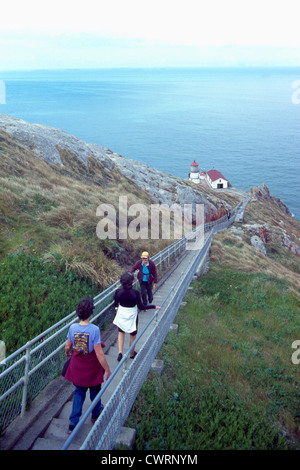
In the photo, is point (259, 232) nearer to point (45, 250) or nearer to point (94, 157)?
point (94, 157)

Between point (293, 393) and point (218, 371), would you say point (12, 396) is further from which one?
point (293, 393)

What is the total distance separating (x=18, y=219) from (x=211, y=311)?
7.24 metres

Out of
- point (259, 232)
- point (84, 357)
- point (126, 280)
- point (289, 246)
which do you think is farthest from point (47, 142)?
point (289, 246)

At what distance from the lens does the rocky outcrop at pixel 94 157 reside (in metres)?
23.5

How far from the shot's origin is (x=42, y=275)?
838cm

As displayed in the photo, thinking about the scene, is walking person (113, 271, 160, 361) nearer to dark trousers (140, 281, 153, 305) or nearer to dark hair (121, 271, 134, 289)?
dark hair (121, 271, 134, 289)

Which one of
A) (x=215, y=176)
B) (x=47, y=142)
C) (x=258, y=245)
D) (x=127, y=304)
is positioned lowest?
(x=258, y=245)

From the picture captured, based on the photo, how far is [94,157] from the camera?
28.3 metres

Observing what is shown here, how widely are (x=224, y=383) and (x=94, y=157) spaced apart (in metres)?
24.6

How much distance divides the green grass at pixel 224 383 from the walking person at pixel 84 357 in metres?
1.09

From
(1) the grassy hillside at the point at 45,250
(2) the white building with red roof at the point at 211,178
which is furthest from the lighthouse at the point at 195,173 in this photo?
(1) the grassy hillside at the point at 45,250

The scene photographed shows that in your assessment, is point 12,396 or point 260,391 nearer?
point 12,396

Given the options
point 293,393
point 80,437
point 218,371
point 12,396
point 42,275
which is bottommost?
point 293,393
